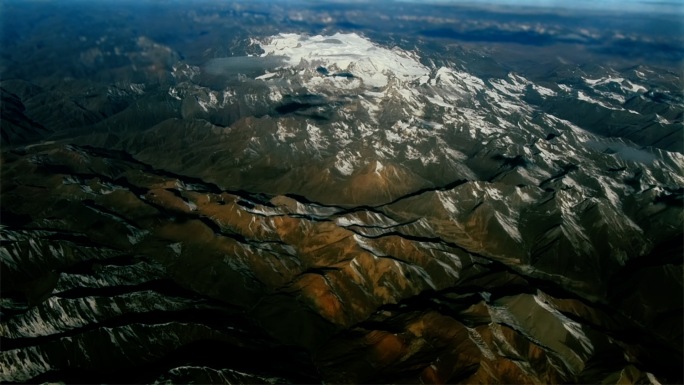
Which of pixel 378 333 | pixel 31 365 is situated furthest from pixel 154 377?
pixel 378 333

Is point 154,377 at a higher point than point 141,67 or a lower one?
lower

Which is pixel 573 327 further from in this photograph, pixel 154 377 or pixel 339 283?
pixel 154 377

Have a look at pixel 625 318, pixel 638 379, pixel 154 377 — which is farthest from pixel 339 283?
→ pixel 625 318

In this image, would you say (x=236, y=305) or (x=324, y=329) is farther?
(x=236, y=305)

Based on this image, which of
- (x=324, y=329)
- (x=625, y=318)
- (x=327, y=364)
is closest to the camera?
(x=327, y=364)

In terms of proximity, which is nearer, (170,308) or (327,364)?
(327,364)

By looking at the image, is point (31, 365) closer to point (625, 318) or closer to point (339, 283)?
point (339, 283)

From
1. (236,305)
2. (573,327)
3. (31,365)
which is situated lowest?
(236,305)

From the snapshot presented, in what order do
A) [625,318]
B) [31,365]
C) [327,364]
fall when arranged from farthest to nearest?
[625,318]
[327,364]
[31,365]

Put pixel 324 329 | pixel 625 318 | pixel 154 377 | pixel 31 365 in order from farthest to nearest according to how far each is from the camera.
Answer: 1. pixel 625 318
2. pixel 324 329
3. pixel 31 365
4. pixel 154 377
